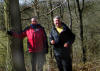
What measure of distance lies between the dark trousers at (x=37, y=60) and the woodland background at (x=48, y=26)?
0.56m

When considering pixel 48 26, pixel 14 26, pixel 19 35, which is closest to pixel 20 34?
pixel 19 35

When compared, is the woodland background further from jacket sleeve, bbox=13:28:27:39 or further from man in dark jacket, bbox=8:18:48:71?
man in dark jacket, bbox=8:18:48:71

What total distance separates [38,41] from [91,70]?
391 cm

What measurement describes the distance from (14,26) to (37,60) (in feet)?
4.16

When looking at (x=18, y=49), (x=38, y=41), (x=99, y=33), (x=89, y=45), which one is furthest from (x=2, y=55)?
(x=99, y=33)

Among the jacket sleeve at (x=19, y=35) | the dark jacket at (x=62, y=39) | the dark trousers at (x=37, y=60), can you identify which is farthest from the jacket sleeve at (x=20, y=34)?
the dark jacket at (x=62, y=39)

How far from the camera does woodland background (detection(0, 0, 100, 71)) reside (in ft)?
19.8

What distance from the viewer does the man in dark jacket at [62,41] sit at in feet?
17.5

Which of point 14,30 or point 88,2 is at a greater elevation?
point 88,2

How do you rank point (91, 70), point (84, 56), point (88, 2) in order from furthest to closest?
point (88, 2) → point (84, 56) → point (91, 70)

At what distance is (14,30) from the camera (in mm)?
5941

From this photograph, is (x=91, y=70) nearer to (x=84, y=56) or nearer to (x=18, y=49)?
(x=18, y=49)

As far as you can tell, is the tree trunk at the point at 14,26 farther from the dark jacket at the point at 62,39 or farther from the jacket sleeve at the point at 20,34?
the dark jacket at the point at 62,39

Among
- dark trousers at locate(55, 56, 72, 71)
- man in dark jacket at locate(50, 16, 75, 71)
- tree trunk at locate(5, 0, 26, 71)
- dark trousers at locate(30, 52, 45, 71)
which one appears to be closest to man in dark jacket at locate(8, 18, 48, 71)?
dark trousers at locate(30, 52, 45, 71)
